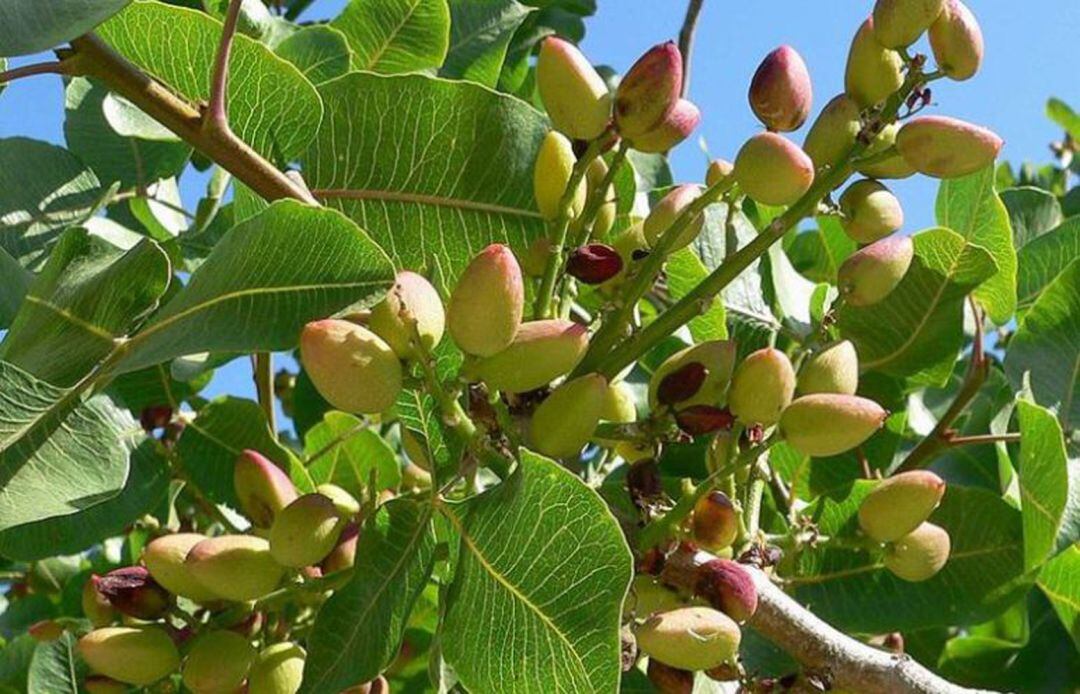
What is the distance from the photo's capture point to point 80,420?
0.90m

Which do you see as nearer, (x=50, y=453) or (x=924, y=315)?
(x=50, y=453)

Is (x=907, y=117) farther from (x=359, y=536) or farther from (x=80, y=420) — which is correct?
(x=80, y=420)

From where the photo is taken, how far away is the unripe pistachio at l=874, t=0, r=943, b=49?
94cm

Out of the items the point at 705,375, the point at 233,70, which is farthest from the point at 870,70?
the point at 233,70

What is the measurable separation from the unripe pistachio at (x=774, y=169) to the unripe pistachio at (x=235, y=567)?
0.41 m

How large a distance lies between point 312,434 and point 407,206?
1.75ft

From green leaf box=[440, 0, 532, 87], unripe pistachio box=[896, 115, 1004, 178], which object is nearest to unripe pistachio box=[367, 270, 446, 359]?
unripe pistachio box=[896, 115, 1004, 178]

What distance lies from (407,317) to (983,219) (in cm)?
65

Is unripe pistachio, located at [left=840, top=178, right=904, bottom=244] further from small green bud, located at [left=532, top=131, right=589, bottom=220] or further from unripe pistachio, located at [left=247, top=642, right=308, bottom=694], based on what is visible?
unripe pistachio, located at [left=247, top=642, right=308, bottom=694]

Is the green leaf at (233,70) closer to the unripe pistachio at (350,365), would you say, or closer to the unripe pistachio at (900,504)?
the unripe pistachio at (350,365)

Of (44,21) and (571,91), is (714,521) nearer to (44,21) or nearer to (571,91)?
(571,91)

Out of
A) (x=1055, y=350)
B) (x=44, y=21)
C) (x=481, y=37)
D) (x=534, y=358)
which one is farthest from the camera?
(x=481, y=37)

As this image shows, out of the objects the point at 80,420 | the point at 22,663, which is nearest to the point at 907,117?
the point at 80,420

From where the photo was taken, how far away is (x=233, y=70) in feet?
3.35
